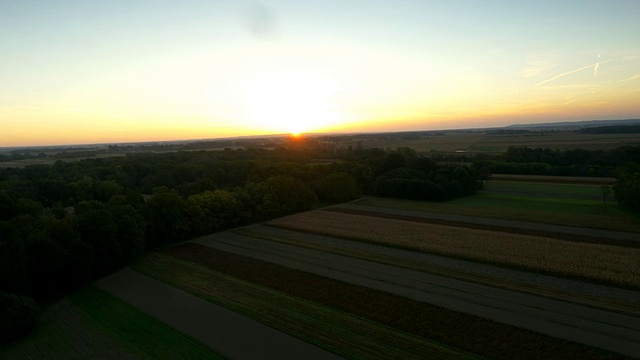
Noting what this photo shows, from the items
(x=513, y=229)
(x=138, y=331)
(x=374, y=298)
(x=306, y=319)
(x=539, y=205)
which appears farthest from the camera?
(x=539, y=205)

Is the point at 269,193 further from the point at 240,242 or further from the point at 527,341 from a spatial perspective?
the point at 527,341

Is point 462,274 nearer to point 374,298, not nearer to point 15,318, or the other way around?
point 374,298

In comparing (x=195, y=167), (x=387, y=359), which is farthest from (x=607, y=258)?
(x=195, y=167)

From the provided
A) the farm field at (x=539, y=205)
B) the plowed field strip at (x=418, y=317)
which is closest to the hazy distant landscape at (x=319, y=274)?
the plowed field strip at (x=418, y=317)

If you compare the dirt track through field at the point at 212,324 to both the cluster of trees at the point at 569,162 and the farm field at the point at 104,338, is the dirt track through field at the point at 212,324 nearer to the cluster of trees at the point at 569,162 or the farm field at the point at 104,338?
the farm field at the point at 104,338

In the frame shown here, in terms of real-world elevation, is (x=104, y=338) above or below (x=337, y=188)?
below

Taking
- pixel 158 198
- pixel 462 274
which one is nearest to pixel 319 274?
pixel 462 274
